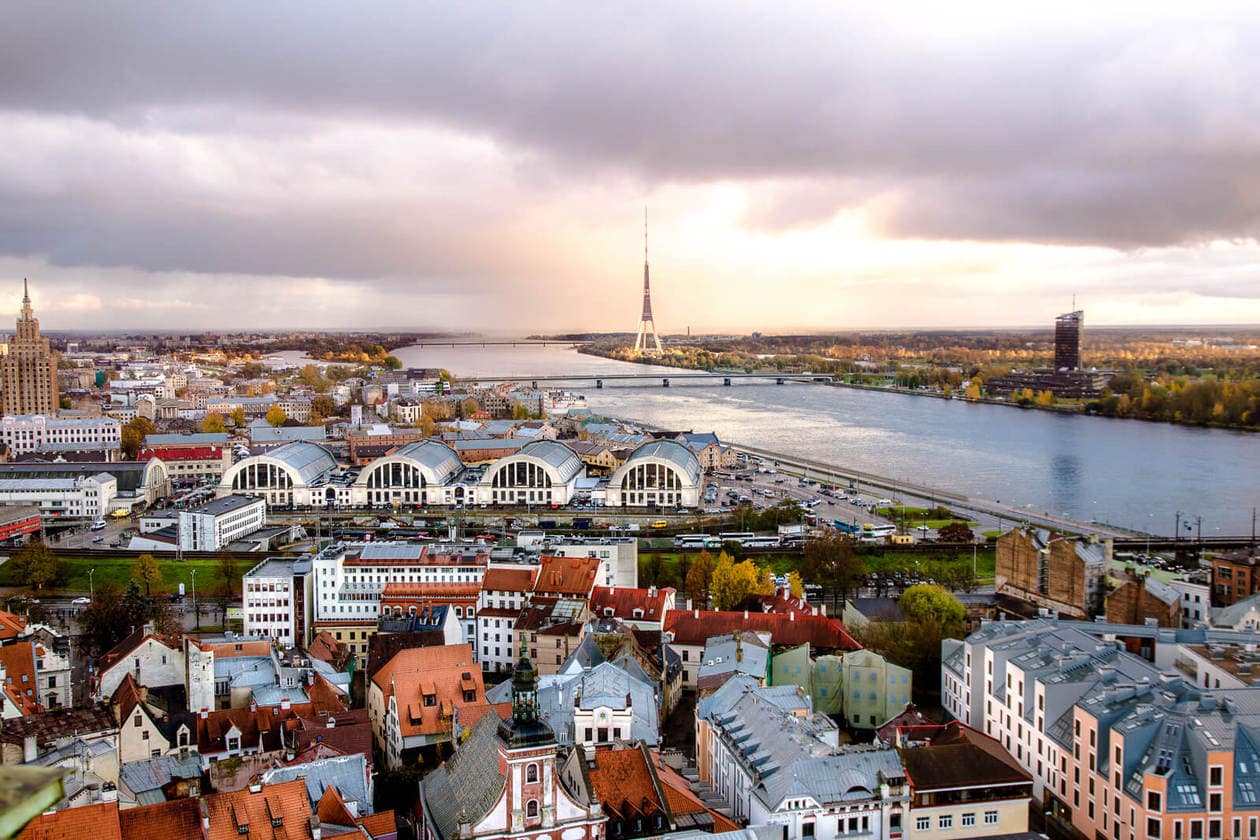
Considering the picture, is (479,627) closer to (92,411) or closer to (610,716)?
(610,716)

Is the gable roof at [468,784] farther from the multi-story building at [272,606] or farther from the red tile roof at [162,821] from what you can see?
the multi-story building at [272,606]

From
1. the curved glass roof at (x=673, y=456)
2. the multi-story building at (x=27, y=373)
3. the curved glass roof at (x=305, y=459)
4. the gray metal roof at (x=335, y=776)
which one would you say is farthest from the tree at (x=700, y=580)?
the multi-story building at (x=27, y=373)

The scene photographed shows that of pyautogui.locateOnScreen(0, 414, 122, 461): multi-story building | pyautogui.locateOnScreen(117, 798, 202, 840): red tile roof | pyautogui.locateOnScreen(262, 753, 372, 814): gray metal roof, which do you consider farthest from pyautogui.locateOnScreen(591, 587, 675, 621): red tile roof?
pyautogui.locateOnScreen(0, 414, 122, 461): multi-story building

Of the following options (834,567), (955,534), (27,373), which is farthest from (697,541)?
(27,373)

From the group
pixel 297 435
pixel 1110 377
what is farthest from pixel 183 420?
pixel 1110 377

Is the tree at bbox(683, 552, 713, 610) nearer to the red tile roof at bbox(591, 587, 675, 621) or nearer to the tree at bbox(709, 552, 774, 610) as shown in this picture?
the tree at bbox(709, 552, 774, 610)

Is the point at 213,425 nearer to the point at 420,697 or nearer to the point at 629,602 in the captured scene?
the point at 629,602
